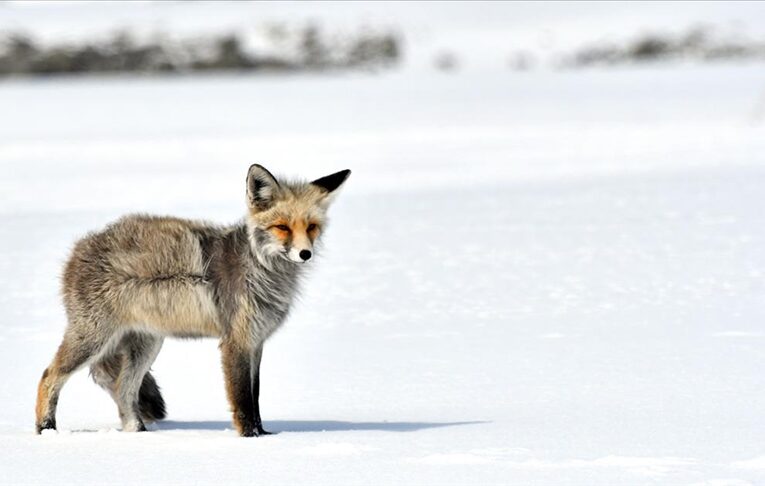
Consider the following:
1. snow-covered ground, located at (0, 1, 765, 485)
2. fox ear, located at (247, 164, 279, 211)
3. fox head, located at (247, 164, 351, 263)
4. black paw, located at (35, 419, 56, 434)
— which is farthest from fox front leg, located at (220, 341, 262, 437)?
black paw, located at (35, 419, 56, 434)

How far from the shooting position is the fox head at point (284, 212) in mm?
5797

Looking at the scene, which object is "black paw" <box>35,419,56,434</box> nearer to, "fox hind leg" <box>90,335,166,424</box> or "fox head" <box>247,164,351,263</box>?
"fox hind leg" <box>90,335,166,424</box>

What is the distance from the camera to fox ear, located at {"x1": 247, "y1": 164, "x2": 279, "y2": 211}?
580 cm

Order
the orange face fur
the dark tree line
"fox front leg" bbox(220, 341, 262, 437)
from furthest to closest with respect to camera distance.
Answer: the dark tree line < the orange face fur < "fox front leg" bbox(220, 341, 262, 437)

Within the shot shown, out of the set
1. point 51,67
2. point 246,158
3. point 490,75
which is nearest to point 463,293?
point 246,158

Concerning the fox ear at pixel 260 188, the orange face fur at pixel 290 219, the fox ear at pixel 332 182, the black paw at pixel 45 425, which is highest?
the fox ear at pixel 332 182

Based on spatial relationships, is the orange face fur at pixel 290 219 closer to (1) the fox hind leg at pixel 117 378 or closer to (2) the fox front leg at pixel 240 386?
(2) the fox front leg at pixel 240 386

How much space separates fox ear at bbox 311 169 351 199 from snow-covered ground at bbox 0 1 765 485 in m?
1.04

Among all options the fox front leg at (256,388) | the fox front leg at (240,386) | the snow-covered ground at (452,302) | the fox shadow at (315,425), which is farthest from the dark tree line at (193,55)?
the fox front leg at (240,386)

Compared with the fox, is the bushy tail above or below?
below

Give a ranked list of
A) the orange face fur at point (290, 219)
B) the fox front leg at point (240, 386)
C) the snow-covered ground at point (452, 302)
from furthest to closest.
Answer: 1. the orange face fur at point (290, 219)
2. the fox front leg at point (240, 386)
3. the snow-covered ground at point (452, 302)

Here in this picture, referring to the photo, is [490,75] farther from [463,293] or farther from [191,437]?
[191,437]

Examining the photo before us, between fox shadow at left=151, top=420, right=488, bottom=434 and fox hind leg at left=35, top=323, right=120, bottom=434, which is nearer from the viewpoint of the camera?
fox shadow at left=151, top=420, right=488, bottom=434

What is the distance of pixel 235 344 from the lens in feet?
19.1
